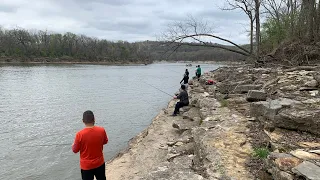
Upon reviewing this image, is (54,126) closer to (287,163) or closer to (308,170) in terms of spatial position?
(287,163)

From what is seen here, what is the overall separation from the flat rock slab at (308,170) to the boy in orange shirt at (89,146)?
319 centimetres

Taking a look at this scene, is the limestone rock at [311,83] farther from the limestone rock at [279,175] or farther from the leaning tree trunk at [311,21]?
the leaning tree trunk at [311,21]

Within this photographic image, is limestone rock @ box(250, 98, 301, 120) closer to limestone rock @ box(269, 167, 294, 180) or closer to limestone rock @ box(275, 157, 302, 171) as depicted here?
limestone rock @ box(275, 157, 302, 171)

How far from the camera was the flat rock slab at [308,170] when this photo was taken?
3.82m

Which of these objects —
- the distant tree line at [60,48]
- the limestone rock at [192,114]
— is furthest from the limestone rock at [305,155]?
the distant tree line at [60,48]

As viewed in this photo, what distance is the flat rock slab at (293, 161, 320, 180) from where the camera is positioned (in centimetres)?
382

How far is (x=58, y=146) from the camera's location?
1203cm

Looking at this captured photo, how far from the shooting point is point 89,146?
5.07 metres

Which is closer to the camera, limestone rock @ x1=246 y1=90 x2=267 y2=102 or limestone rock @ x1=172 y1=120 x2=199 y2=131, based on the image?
limestone rock @ x1=246 y1=90 x2=267 y2=102

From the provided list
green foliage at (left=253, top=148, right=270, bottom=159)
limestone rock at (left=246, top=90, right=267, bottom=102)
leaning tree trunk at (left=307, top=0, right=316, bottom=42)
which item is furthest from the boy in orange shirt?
leaning tree trunk at (left=307, top=0, right=316, bottom=42)

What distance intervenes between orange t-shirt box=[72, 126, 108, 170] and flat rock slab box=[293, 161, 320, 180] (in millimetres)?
3178

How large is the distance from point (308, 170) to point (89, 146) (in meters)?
3.43

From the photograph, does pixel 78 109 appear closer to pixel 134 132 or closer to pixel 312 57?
pixel 134 132

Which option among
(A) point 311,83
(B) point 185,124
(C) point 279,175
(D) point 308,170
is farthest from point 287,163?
(B) point 185,124
